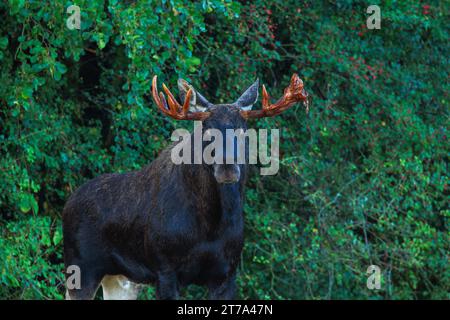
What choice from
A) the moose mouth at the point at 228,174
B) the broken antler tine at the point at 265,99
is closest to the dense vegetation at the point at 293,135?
the broken antler tine at the point at 265,99

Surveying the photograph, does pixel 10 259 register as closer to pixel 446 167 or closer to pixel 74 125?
→ pixel 74 125

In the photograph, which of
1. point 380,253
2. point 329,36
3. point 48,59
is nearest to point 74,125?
point 48,59

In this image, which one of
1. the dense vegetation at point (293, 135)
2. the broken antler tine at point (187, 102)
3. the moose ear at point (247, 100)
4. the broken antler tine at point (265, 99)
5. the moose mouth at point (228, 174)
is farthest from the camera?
the dense vegetation at point (293, 135)

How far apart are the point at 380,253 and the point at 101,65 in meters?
3.44

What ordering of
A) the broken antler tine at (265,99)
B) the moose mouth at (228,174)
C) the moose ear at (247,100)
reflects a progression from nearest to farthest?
the moose mouth at (228,174)
the broken antler tine at (265,99)
the moose ear at (247,100)

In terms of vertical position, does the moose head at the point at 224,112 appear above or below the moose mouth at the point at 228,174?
above

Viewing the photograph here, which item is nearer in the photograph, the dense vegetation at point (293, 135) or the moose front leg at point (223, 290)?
the moose front leg at point (223, 290)

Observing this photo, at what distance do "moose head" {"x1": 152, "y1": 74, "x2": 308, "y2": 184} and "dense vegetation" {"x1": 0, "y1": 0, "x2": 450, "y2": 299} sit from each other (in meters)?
2.26

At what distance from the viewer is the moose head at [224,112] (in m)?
6.42

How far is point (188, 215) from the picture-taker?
22.6 ft

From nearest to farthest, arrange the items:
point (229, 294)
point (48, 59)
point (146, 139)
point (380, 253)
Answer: point (229, 294)
point (48, 59)
point (146, 139)
point (380, 253)

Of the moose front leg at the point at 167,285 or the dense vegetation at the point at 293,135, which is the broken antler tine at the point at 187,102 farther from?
the dense vegetation at the point at 293,135

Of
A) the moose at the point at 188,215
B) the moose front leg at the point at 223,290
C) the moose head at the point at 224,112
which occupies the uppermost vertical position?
the moose head at the point at 224,112

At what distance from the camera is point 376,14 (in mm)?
11102
